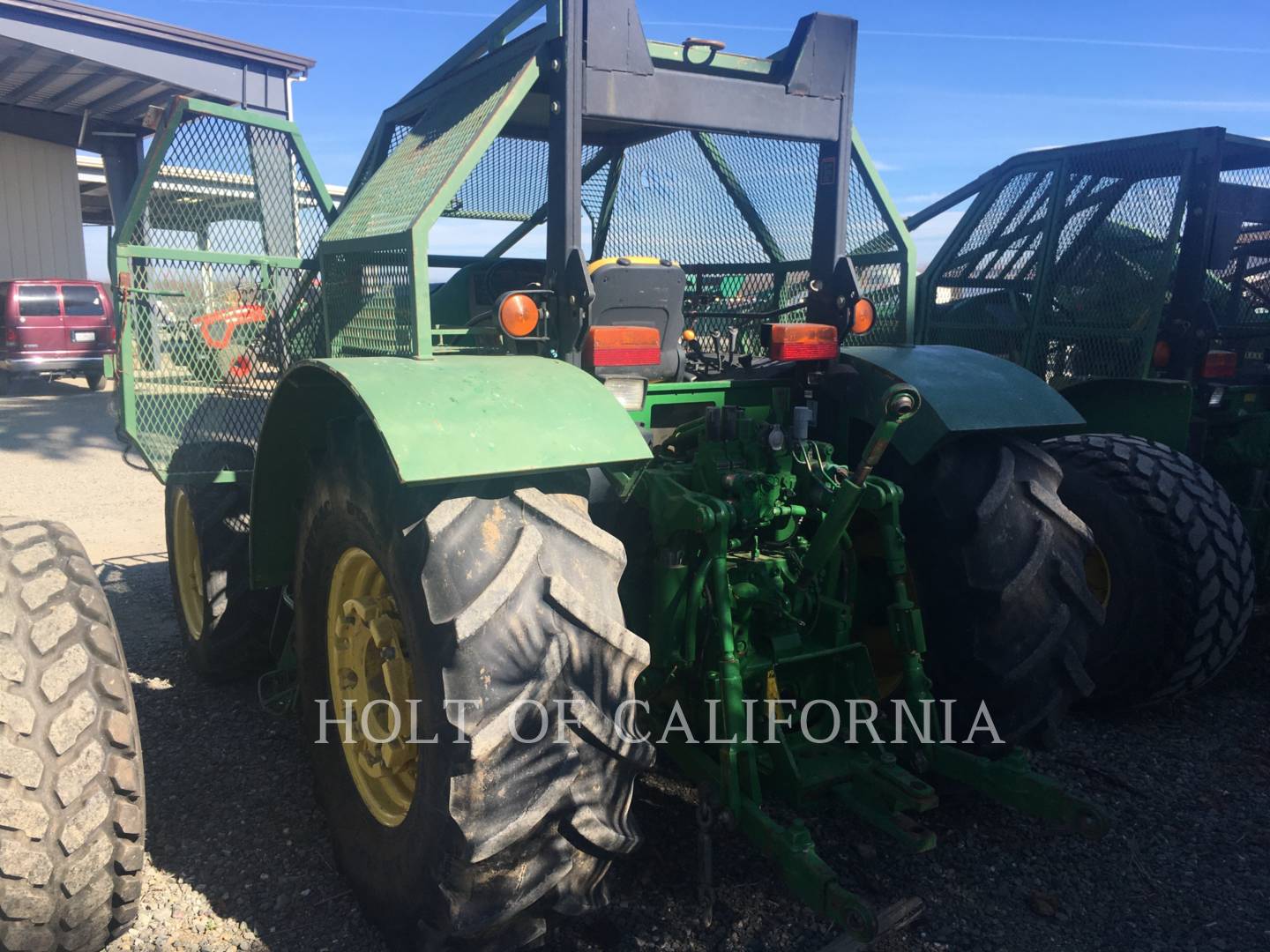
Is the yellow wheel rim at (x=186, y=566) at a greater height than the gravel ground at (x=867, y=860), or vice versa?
the yellow wheel rim at (x=186, y=566)

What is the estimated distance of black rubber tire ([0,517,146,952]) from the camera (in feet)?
7.52

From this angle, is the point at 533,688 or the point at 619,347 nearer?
the point at 533,688

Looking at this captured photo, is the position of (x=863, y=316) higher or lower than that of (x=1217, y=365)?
higher

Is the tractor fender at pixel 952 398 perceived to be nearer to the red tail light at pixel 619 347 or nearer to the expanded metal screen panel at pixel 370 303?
the red tail light at pixel 619 347

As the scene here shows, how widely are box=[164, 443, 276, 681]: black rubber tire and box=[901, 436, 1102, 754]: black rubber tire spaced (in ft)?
9.25

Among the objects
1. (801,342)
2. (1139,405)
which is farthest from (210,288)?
(1139,405)

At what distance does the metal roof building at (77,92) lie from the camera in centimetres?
1160

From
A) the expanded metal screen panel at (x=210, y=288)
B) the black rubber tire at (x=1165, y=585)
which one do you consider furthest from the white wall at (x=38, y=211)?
the black rubber tire at (x=1165, y=585)

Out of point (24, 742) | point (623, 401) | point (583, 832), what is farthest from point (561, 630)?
point (24, 742)

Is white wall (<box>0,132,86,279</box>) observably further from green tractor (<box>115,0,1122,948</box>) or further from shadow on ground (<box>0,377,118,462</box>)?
green tractor (<box>115,0,1122,948</box>)

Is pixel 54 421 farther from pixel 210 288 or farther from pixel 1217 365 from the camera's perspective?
pixel 1217 365

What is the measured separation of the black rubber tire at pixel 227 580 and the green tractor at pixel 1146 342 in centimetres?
364

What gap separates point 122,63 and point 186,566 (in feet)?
33.2

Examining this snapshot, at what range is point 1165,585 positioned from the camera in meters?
4.02
